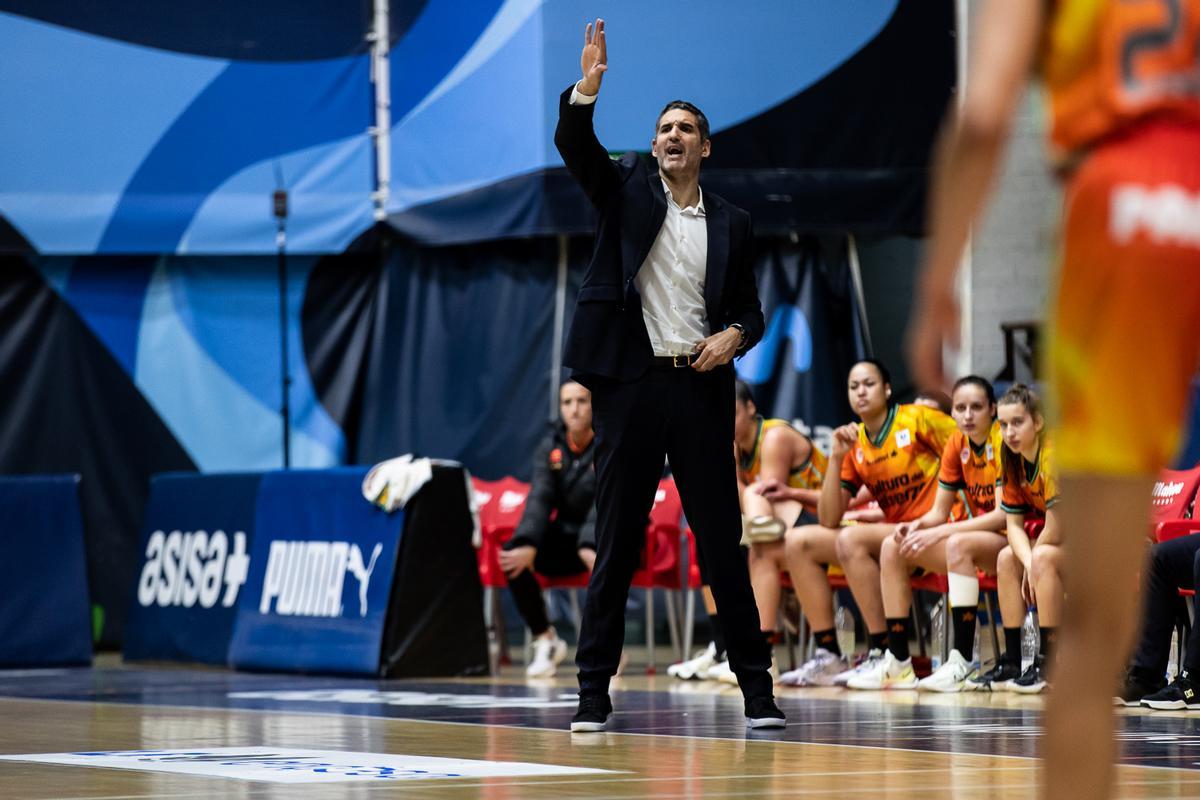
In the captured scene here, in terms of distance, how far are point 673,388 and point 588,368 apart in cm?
28

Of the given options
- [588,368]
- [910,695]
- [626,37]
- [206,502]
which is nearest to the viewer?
[588,368]

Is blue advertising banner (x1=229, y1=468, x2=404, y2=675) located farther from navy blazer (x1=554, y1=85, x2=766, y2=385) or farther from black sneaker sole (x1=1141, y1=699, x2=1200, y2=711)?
black sneaker sole (x1=1141, y1=699, x2=1200, y2=711)

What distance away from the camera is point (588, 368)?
240 inches

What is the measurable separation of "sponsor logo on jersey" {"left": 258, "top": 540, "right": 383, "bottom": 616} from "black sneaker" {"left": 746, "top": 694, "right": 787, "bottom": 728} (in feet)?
13.0

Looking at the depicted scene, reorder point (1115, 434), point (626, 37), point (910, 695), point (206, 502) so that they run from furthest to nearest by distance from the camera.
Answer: point (626, 37) → point (206, 502) → point (910, 695) → point (1115, 434)

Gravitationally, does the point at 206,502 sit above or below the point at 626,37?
below

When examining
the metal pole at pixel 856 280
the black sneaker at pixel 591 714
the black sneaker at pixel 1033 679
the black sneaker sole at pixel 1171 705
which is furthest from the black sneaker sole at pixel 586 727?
the metal pole at pixel 856 280

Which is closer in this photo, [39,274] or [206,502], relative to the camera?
[206,502]

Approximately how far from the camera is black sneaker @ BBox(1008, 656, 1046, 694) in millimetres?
7910

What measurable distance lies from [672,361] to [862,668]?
304cm

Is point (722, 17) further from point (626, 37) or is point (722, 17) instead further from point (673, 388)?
point (673, 388)

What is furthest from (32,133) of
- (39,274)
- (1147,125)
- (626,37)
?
(1147,125)

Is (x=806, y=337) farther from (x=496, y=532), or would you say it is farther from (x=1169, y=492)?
(x=1169, y=492)

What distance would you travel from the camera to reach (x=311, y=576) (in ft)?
33.1
